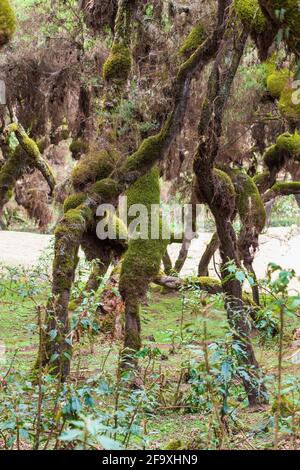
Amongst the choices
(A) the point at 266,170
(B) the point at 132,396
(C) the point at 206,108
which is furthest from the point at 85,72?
(B) the point at 132,396

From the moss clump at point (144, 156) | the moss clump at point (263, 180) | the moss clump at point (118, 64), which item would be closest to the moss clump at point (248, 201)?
the moss clump at point (263, 180)

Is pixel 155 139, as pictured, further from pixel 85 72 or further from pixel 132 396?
pixel 85 72

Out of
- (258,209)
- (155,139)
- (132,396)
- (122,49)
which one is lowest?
(132,396)

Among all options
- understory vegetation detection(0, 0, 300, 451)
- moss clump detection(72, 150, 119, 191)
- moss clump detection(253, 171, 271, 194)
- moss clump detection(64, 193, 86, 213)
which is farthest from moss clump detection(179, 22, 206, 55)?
moss clump detection(253, 171, 271, 194)

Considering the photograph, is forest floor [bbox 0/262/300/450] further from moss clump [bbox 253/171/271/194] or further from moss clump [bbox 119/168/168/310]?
moss clump [bbox 253/171/271/194]

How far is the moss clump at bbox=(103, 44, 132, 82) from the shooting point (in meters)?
8.48

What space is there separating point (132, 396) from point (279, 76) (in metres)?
9.91

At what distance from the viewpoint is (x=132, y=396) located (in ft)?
16.1

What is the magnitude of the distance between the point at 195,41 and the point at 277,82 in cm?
492

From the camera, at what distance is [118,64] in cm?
848

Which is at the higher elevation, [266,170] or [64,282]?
[266,170]

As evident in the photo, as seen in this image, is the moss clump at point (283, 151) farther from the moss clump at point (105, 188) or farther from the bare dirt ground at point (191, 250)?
the bare dirt ground at point (191, 250)

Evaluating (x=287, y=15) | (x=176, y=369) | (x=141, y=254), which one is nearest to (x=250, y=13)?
(x=287, y=15)

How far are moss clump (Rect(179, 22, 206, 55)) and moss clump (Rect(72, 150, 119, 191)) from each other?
5.23 feet
